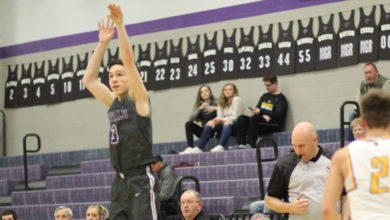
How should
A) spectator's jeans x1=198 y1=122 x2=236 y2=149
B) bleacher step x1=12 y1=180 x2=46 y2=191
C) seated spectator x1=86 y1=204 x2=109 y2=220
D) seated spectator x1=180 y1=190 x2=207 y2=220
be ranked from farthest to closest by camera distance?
1. bleacher step x1=12 y1=180 x2=46 y2=191
2. spectator's jeans x1=198 y1=122 x2=236 y2=149
3. seated spectator x1=86 y1=204 x2=109 y2=220
4. seated spectator x1=180 y1=190 x2=207 y2=220

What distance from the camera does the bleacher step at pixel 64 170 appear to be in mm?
14083

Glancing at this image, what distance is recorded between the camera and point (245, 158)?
1159 cm

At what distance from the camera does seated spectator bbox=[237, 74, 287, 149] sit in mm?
11875

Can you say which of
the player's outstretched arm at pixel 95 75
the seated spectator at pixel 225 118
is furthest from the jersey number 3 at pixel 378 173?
the seated spectator at pixel 225 118

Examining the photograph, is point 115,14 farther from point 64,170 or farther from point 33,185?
point 64,170

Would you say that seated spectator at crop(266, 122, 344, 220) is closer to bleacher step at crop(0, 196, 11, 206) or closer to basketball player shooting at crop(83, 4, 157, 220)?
basketball player shooting at crop(83, 4, 157, 220)

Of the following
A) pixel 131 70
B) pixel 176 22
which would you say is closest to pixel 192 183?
pixel 176 22

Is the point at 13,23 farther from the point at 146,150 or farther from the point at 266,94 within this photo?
the point at 146,150

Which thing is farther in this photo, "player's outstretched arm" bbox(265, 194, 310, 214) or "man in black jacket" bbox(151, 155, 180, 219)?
"man in black jacket" bbox(151, 155, 180, 219)

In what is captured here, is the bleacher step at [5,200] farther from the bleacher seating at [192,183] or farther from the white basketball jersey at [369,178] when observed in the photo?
the white basketball jersey at [369,178]

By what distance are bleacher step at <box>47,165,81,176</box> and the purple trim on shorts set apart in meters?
2.76

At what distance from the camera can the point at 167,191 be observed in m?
9.95

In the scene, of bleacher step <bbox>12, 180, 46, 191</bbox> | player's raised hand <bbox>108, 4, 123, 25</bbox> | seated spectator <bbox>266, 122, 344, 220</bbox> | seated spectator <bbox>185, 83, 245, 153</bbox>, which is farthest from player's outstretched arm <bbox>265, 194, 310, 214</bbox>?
bleacher step <bbox>12, 180, 46, 191</bbox>

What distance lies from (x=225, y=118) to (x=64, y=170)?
148 inches
